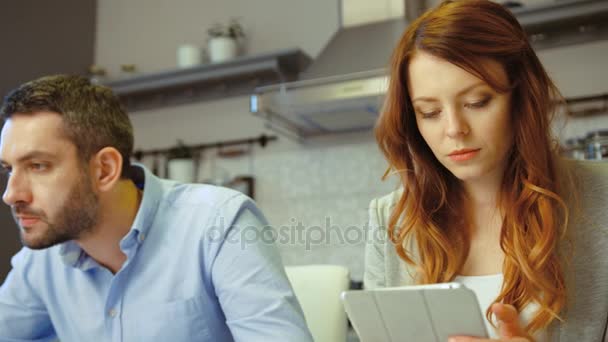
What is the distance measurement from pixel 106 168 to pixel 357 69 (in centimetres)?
178

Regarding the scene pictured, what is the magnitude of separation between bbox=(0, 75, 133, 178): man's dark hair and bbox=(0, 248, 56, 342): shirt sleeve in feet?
1.11

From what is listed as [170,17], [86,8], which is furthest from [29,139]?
[86,8]

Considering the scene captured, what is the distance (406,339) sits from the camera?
846 millimetres

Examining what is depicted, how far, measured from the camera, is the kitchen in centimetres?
283

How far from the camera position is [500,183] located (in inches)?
44.9

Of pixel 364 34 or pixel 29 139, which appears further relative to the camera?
pixel 364 34

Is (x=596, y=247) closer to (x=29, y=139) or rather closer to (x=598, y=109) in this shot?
(x=29, y=139)

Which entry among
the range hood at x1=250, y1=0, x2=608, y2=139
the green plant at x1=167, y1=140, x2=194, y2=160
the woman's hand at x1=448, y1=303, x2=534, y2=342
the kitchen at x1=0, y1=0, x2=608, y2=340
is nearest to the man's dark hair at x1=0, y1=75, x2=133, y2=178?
the woman's hand at x1=448, y1=303, x2=534, y2=342

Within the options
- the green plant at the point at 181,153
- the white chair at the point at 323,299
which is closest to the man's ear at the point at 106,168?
the white chair at the point at 323,299

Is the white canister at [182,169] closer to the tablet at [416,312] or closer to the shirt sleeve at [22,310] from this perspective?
the shirt sleeve at [22,310]

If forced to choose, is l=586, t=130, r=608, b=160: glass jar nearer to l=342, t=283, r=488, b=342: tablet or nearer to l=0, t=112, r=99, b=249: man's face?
l=342, t=283, r=488, b=342: tablet

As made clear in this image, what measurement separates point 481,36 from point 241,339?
68cm

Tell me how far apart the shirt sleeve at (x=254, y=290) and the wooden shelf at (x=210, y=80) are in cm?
204

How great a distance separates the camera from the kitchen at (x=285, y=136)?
111 inches
